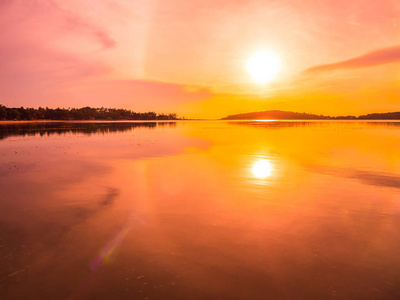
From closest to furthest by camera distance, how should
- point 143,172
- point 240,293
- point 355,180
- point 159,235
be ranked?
point 240,293 → point 159,235 → point 355,180 → point 143,172

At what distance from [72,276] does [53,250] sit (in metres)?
2.05

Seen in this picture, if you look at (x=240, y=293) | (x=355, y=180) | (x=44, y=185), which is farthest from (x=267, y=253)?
(x=44, y=185)

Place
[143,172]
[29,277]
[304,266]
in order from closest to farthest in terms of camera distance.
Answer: [29,277] < [304,266] < [143,172]

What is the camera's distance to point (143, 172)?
73.8ft

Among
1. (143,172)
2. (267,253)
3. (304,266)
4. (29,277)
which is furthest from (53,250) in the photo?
(143,172)

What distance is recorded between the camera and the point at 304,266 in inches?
328

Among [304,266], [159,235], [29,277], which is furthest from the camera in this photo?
[159,235]

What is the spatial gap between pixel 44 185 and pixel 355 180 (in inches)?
938

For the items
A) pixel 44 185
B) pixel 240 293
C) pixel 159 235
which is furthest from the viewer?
pixel 44 185

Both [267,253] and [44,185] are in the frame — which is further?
[44,185]

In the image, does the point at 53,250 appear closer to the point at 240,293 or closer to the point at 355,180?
the point at 240,293

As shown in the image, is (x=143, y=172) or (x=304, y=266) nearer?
(x=304, y=266)

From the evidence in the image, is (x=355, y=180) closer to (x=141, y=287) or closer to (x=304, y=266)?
(x=304, y=266)

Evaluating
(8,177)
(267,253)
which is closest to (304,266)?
(267,253)
